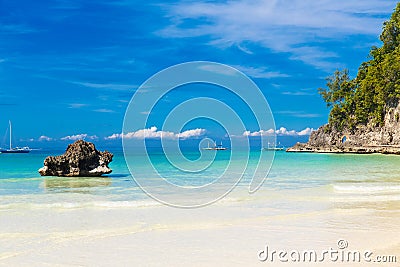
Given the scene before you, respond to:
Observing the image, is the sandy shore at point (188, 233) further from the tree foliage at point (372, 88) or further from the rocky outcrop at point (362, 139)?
the tree foliage at point (372, 88)

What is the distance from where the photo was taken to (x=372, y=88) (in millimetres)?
84062

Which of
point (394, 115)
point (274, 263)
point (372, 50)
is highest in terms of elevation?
point (372, 50)

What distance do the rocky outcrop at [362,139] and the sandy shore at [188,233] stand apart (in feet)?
196

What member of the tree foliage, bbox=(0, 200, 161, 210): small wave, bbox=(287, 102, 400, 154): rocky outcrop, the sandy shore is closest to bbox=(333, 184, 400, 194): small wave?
the sandy shore

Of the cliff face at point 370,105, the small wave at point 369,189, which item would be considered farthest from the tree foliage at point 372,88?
the small wave at point 369,189

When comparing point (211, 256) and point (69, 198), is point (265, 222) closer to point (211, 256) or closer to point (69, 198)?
point (211, 256)

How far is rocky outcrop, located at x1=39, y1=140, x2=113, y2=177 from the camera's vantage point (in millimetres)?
22297

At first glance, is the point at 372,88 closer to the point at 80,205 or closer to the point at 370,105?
the point at 370,105

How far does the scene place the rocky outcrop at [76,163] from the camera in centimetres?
2230

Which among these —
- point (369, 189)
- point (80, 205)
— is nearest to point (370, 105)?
point (369, 189)

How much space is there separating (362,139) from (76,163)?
254ft

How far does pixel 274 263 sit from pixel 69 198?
31.0ft

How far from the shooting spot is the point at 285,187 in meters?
18.0

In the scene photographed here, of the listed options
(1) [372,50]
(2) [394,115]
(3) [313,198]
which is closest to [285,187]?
(3) [313,198]
